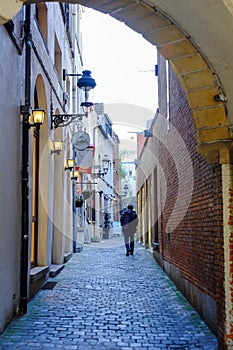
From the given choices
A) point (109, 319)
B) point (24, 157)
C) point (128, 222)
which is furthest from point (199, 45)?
point (128, 222)

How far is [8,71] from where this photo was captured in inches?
230

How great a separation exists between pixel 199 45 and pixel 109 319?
148 inches

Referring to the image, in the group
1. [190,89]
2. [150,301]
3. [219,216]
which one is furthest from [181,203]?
[190,89]

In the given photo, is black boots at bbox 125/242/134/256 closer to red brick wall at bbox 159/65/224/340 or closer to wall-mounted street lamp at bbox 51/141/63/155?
red brick wall at bbox 159/65/224/340

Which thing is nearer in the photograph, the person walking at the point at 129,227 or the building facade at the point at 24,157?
the building facade at the point at 24,157

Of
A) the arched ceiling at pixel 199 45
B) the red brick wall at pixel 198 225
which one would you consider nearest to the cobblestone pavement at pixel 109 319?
the red brick wall at pixel 198 225

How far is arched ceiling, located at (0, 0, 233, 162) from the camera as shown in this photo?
3.86m

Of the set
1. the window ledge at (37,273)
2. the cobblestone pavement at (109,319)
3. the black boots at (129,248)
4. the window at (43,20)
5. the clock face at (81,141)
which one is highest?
the window at (43,20)

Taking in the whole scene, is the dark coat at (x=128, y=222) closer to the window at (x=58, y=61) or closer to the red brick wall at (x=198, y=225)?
the red brick wall at (x=198, y=225)

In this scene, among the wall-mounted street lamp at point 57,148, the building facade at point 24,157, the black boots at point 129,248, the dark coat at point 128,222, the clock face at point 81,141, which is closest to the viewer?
the building facade at point 24,157

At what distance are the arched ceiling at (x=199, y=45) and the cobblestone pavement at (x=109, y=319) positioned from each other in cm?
218

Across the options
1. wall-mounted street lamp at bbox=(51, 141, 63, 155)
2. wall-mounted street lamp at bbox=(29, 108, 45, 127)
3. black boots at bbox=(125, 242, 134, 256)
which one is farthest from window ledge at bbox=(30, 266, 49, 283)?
black boots at bbox=(125, 242, 134, 256)

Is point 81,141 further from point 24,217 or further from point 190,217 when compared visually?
point 24,217

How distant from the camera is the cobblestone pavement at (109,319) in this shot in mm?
4991
